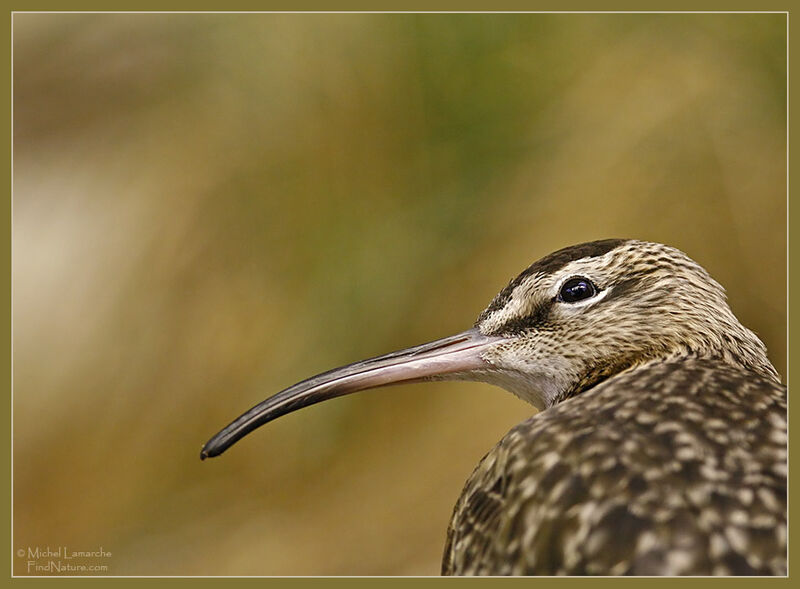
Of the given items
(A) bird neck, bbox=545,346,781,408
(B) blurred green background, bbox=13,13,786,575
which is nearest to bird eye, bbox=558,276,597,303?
(A) bird neck, bbox=545,346,781,408

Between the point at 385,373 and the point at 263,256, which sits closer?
the point at 385,373

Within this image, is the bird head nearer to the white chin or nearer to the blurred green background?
the white chin

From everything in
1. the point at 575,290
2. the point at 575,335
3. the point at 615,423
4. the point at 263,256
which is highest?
the point at 263,256

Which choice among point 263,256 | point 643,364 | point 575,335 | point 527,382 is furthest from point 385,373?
point 263,256

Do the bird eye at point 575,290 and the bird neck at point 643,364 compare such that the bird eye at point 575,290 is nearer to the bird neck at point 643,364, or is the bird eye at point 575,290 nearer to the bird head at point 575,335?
the bird head at point 575,335

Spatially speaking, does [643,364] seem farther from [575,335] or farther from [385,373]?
[385,373]

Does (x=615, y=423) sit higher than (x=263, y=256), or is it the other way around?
(x=263, y=256)

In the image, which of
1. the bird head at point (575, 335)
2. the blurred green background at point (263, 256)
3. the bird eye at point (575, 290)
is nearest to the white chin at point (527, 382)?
the bird head at point (575, 335)

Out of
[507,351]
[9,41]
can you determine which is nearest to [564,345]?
[507,351]
